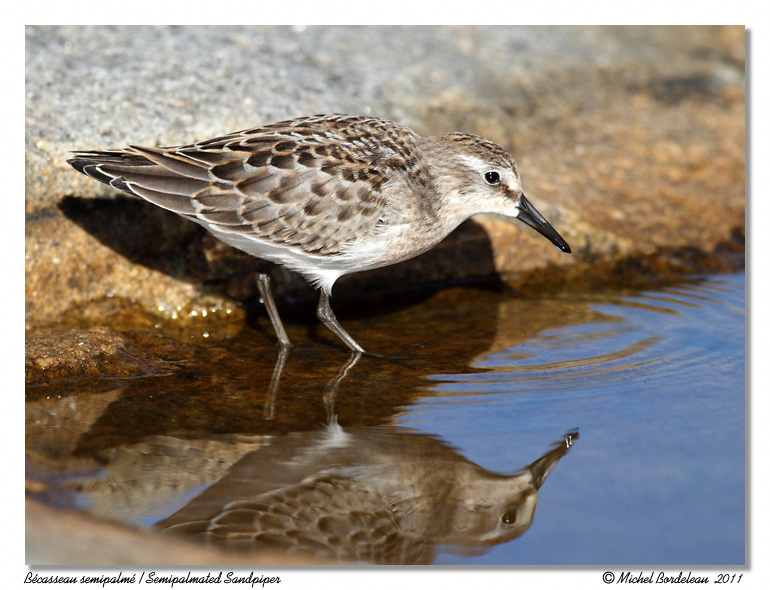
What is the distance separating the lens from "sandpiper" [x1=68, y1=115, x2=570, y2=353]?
6250mm

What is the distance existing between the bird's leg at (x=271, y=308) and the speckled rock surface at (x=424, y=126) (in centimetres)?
61

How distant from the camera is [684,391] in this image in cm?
584

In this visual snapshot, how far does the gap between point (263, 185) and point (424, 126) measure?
275cm

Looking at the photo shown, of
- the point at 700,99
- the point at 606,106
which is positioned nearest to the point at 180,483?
the point at 606,106

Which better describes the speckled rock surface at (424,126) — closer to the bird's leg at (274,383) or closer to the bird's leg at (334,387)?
the bird's leg at (274,383)

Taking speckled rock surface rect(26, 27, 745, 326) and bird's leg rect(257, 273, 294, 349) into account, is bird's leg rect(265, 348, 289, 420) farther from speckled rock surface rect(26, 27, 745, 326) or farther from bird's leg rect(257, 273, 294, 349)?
speckled rock surface rect(26, 27, 745, 326)

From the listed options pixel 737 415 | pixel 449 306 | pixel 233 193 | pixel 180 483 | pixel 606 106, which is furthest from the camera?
pixel 606 106

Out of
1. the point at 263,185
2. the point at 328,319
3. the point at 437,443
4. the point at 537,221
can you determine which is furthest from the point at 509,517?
the point at 537,221

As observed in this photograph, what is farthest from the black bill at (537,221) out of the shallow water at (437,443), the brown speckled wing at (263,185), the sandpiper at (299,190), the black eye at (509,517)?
the black eye at (509,517)

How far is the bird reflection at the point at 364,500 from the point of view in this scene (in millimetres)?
4355

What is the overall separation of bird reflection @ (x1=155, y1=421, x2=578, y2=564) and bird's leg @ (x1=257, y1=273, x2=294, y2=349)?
5.21 ft

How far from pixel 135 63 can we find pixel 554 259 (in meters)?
4.41

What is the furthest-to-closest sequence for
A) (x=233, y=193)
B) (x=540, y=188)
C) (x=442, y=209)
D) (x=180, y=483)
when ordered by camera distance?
(x=540, y=188), (x=442, y=209), (x=233, y=193), (x=180, y=483)

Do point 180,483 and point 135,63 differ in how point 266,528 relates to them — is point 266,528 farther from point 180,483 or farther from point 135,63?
point 135,63
